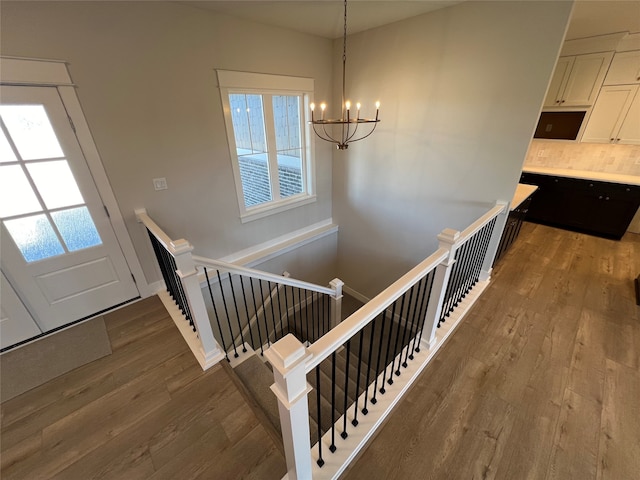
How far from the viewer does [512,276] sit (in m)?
2.93

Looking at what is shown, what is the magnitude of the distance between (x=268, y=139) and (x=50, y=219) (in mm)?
2217

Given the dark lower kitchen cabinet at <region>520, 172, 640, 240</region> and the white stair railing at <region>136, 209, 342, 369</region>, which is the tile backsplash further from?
the white stair railing at <region>136, 209, 342, 369</region>

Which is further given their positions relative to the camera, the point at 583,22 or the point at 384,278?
the point at 384,278

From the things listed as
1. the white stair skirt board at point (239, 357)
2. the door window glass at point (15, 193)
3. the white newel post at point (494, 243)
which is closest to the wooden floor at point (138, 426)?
the white stair skirt board at point (239, 357)

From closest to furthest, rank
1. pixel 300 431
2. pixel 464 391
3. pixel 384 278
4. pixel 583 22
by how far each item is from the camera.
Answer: pixel 300 431
pixel 464 391
pixel 583 22
pixel 384 278

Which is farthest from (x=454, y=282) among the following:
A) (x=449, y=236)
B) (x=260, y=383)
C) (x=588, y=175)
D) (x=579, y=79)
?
(x=579, y=79)

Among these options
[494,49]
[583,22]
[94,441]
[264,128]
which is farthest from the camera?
[264,128]

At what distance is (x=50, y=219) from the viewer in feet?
6.72

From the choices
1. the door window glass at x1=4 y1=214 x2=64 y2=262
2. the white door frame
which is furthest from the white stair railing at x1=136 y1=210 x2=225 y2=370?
the door window glass at x1=4 y1=214 x2=64 y2=262

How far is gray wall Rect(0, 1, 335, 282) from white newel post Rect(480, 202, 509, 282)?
9.07 ft

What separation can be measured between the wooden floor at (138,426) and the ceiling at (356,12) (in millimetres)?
3038

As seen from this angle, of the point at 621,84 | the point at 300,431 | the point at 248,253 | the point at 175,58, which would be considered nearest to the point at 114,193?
the point at 175,58

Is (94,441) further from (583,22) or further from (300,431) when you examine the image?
(583,22)

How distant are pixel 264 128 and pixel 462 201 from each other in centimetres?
249
